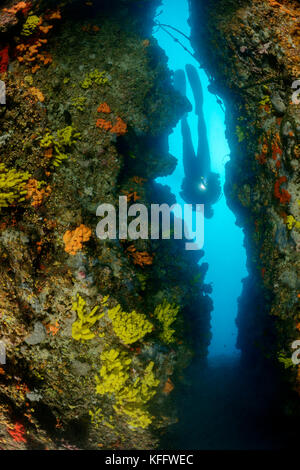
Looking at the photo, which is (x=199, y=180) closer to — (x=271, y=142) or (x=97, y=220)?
(x=271, y=142)

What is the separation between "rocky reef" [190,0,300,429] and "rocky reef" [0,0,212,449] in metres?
0.15

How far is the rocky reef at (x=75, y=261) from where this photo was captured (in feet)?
15.2

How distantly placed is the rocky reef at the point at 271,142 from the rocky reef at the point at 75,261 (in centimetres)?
15

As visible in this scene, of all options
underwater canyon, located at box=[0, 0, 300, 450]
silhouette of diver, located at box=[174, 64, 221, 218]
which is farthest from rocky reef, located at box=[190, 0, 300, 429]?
silhouette of diver, located at box=[174, 64, 221, 218]

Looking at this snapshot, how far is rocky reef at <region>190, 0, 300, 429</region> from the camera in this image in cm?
470

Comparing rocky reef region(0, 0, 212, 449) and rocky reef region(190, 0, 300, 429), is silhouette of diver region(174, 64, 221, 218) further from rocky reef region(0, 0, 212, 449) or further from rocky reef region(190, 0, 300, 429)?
rocky reef region(0, 0, 212, 449)

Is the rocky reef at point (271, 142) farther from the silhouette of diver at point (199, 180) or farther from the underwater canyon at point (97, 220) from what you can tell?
the silhouette of diver at point (199, 180)

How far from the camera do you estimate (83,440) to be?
5.14m

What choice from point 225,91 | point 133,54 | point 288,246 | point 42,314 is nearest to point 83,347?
point 42,314

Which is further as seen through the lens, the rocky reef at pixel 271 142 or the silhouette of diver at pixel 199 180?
A: the silhouette of diver at pixel 199 180

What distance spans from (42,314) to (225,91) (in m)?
8.03

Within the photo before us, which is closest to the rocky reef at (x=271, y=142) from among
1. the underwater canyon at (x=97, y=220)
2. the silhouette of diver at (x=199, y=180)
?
the underwater canyon at (x=97, y=220)

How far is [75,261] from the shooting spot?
4.64m

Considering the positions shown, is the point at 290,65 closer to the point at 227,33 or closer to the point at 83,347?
the point at 227,33
